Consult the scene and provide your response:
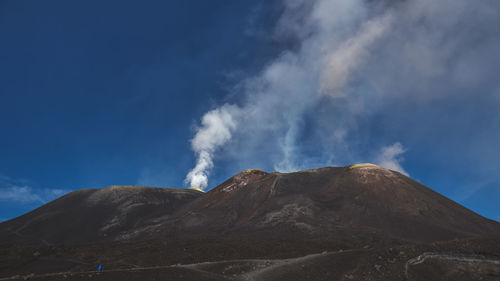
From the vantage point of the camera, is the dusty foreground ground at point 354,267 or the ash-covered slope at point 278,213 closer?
the dusty foreground ground at point 354,267

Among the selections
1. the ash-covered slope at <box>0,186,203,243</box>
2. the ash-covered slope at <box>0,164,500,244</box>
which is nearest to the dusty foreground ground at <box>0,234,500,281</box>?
the ash-covered slope at <box>0,164,500,244</box>

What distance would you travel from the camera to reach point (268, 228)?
6075 centimetres

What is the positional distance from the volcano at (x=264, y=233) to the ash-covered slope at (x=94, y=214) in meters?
0.38

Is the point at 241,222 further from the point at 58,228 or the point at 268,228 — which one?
the point at 58,228

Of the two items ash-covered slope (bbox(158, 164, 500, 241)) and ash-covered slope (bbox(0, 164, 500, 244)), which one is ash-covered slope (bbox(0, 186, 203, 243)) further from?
ash-covered slope (bbox(158, 164, 500, 241))

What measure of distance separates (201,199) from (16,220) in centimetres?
6541

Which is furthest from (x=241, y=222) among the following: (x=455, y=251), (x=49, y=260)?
(x=455, y=251)

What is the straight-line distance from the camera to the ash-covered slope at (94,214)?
80125mm

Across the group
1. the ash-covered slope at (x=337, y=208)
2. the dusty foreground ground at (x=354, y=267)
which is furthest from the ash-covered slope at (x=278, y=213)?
the dusty foreground ground at (x=354, y=267)

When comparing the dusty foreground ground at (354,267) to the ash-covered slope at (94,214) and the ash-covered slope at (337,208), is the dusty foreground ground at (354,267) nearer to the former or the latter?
the ash-covered slope at (337,208)

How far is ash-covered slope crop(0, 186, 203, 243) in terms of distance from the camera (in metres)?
80.1

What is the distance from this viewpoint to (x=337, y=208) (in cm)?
7019

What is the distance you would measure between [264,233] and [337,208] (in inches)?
889

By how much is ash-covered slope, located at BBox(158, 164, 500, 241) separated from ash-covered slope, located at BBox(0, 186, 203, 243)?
51.5 ft
